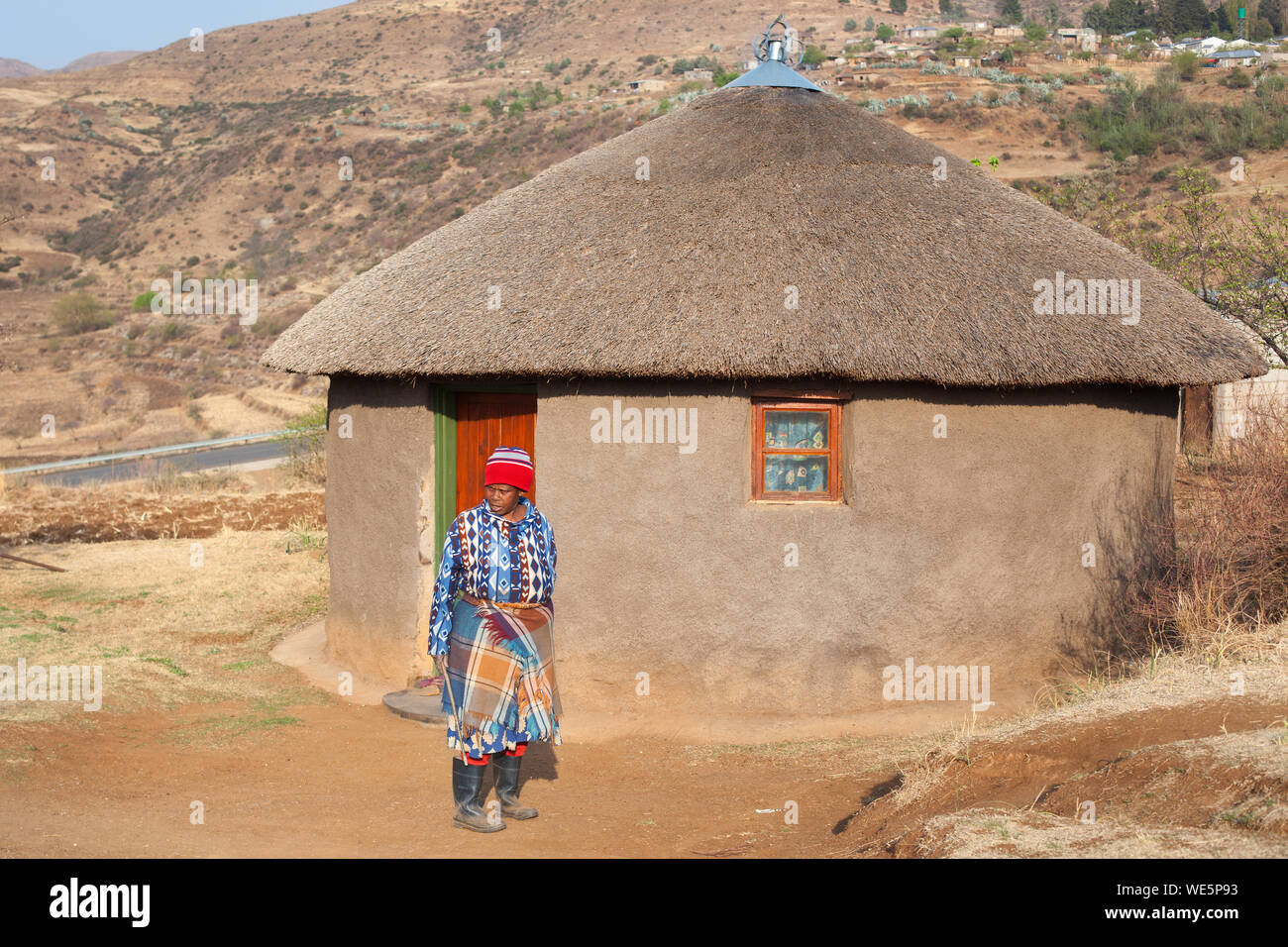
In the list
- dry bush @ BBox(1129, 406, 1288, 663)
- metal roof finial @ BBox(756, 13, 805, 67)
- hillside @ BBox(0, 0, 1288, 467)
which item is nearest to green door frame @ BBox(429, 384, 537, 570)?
metal roof finial @ BBox(756, 13, 805, 67)

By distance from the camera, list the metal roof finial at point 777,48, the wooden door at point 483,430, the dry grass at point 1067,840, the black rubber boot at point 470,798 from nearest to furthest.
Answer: the dry grass at point 1067,840
the black rubber boot at point 470,798
the wooden door at point 483,430
the metal roof finial at point 777,48

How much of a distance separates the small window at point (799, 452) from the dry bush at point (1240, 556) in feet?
7.14

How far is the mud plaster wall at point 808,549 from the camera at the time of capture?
24.5 ft

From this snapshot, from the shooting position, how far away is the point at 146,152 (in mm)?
57375

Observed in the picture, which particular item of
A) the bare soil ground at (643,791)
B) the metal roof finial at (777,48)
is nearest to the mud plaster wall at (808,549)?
the bare soil ground at (643,791)

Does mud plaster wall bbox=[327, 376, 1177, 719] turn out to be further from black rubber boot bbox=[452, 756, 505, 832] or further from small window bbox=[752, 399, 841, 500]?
black rubber boot bbox=[452, 756, 505, 832]

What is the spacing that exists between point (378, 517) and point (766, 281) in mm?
3109

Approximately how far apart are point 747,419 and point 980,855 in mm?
3568

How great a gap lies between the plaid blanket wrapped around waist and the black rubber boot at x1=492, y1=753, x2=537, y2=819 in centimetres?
30

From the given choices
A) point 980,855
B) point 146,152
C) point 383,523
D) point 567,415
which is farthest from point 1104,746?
point 146,152

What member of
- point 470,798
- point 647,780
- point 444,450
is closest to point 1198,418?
point 444,450

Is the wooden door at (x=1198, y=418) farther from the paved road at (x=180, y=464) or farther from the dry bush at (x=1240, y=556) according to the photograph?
the paved road at (x=180, y=464)

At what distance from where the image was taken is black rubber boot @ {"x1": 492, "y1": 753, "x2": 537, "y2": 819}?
5923 mm

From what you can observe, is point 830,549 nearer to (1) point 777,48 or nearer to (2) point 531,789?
(2) point 531,789
